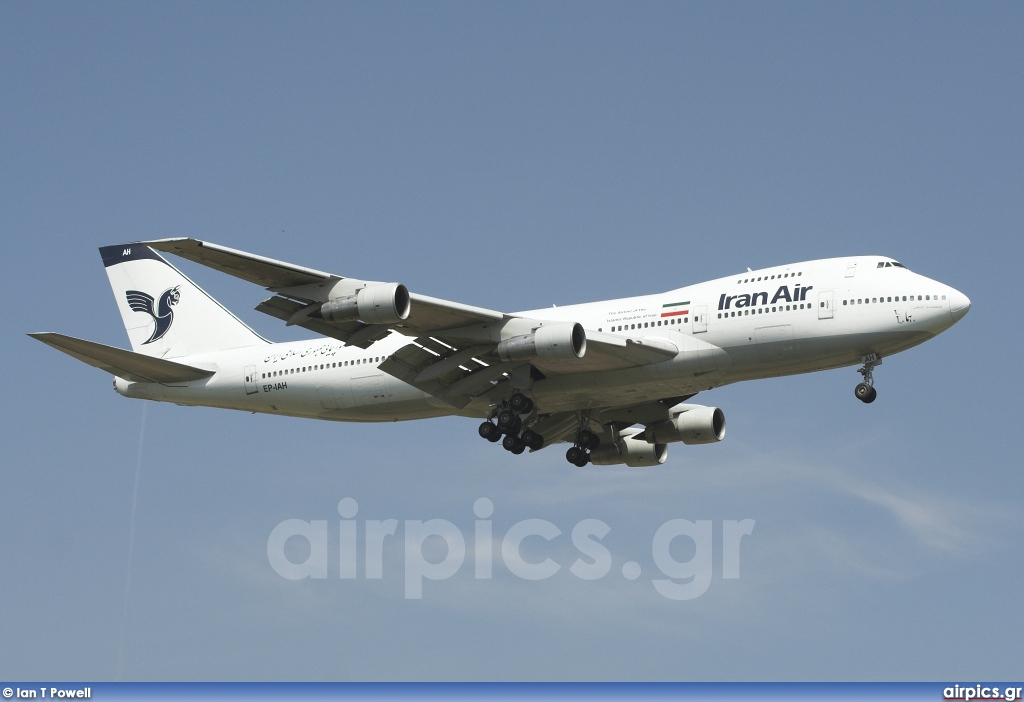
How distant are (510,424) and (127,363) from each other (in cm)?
1332

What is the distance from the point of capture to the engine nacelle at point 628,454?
152ft

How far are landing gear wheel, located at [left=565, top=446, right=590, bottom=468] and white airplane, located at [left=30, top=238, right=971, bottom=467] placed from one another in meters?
0.05

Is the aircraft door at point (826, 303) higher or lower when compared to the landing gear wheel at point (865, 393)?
higher

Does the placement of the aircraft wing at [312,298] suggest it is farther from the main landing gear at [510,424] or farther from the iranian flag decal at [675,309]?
the iranian flag decal at [675,309]

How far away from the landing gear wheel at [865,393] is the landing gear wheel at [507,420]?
406 inches

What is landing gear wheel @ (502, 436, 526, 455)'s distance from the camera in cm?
4159

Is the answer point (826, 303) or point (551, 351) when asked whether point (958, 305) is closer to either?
point (826, 303)

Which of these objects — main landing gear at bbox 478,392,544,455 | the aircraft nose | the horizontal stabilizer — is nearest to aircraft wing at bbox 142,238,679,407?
main landing gear at bbox 478,392,544,455

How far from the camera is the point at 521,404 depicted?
40.3 metres

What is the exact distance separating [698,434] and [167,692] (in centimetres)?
2007

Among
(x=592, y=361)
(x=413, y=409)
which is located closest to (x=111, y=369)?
(x=413, y=409)

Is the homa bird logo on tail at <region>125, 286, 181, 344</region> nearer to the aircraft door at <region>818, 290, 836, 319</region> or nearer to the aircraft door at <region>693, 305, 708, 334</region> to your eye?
the aircraft door at <region>693, 305, 708, 334</region>

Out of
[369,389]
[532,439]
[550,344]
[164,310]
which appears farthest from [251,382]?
[550,344]


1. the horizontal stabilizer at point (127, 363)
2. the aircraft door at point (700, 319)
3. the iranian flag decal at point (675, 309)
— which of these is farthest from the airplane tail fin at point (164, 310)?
the aircraft door at point (700, 319)
